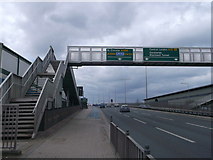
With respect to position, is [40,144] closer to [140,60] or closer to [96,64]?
[96,64]

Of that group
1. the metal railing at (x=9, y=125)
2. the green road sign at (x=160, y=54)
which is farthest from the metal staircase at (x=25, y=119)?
the green road sign at (x=160, y=54)

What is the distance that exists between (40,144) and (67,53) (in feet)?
49.0

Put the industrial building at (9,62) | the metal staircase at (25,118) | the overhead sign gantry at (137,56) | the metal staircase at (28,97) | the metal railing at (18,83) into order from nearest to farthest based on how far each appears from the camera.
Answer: the metal staircase at (25,118) < the metal staircase at (28,97) < the metal railing at (18,83) < the industrial building at (9,62) < the overhead sign gantry at (137,56)

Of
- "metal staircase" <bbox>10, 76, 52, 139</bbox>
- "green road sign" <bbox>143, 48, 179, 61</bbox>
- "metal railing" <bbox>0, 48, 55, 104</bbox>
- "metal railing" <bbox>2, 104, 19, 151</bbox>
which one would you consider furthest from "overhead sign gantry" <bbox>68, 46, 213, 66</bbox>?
"metal railing" <bbox>2, 104, 19, 151</bbox>

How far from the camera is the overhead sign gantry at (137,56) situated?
22.2m

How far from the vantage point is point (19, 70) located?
17219 mm

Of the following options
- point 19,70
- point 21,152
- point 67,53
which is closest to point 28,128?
point 21,152

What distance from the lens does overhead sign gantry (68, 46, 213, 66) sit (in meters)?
22.2

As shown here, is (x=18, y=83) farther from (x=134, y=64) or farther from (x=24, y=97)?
(x=134, y=64)

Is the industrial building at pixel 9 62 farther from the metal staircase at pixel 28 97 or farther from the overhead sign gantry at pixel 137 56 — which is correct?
the overhead sign gantry at pixel 137 56

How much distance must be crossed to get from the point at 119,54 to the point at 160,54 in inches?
192

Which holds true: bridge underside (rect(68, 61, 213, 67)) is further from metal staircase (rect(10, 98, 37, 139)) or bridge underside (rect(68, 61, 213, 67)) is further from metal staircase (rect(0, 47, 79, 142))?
metal staircase (rect(10, 98, 37, 139))

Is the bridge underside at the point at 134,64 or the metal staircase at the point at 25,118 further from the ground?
the bridge underside at the point at 134,64

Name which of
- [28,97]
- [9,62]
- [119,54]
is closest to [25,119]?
[28,97]
